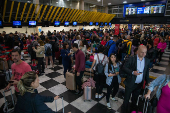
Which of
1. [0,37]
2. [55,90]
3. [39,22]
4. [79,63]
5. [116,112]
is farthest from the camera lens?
[39,22]

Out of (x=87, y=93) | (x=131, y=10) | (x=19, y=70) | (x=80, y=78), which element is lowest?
(x=87, y=93)

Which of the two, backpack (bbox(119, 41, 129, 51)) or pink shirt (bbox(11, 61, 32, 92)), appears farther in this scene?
backpack (bbox(119, 41, 129, 51))

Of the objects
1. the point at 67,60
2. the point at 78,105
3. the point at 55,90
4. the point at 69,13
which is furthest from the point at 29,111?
the point at 69,13

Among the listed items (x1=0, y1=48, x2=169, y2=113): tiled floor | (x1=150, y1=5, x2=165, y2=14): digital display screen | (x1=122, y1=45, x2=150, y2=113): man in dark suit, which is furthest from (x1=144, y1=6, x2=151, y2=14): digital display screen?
(x1=122, y1=45, x2=150, y2=113): man in dark suit

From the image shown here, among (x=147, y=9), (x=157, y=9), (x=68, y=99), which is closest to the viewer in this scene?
(x=68, y=99)

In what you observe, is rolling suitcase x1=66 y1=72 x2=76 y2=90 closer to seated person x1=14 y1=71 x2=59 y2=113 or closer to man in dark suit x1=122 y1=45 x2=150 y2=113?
man in dark suit x1=122 y1=45 x2=150 y2=113

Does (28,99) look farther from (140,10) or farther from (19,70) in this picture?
(140,10)

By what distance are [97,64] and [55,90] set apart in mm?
1835

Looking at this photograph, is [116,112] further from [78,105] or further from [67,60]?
[67,60]

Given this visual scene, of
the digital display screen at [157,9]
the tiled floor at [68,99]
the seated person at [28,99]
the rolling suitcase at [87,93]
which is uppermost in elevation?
the digital display screen at [157,9]

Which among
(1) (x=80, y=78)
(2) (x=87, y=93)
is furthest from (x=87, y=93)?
(1) (x=80, y=78)

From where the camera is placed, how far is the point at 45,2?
13531 millimetres

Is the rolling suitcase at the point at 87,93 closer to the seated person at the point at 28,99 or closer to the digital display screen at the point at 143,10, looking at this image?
the seated person at the point at 28,99

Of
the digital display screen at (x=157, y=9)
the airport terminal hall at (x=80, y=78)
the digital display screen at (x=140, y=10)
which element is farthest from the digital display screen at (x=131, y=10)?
the airport terminal hall at (x=80, y=78)
